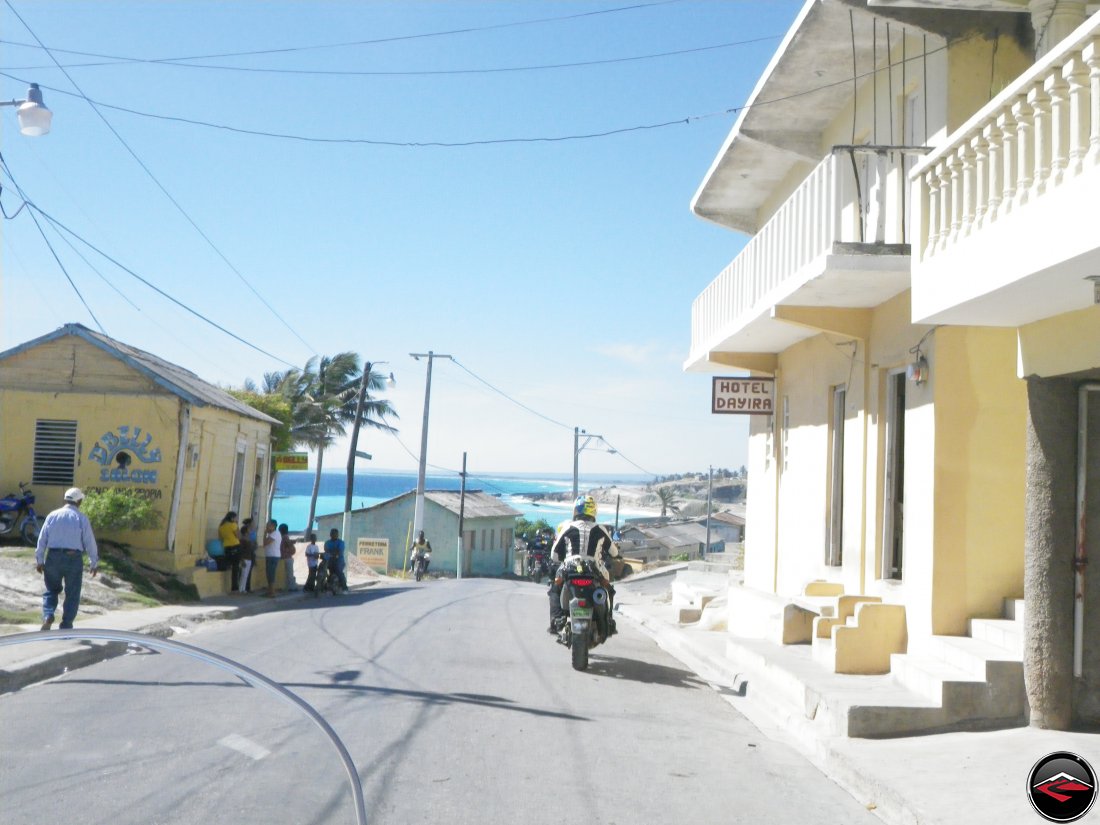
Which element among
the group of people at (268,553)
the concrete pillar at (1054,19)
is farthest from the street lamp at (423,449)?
the concrete pillar at (1054,19)

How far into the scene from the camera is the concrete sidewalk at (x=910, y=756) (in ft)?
20.5

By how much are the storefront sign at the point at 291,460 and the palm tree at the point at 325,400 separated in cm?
2230

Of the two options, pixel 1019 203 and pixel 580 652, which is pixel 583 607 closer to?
pixel 580 652

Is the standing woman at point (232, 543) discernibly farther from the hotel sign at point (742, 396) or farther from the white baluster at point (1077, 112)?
the white baluster at point (1077, 112)

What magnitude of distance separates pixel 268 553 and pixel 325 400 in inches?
1152

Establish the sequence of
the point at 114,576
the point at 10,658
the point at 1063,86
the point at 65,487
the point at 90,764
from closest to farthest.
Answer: the point at 10,658, the point at 90,764, the point at 1063,86, the point at 114,576, the point at 65,487

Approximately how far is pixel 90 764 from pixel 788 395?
14596 mm

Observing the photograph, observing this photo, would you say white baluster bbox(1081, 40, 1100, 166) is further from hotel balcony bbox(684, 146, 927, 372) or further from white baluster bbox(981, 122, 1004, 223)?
hotel balcony bbox(684, 146, 927, 372)

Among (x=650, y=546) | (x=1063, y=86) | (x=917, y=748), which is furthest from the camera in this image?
(x=650, y=546)

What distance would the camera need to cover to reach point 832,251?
11.0 m

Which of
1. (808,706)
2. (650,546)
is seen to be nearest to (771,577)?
(808,706)

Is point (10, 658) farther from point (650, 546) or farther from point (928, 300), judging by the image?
point (650, 546)

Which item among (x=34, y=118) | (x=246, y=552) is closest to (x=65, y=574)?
(x=34, y=118)

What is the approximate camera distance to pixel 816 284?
11617 millimetres
